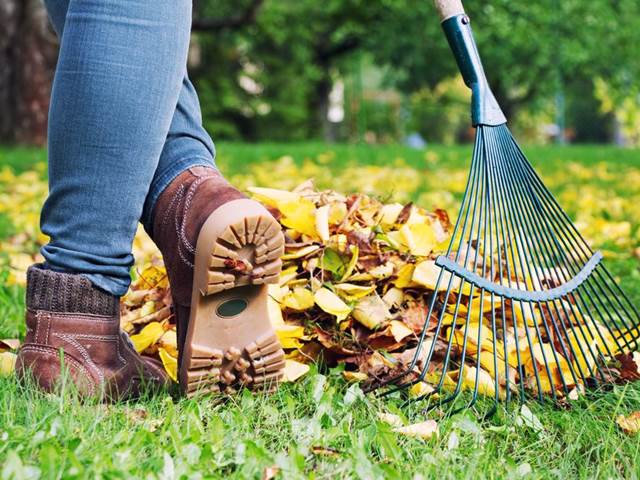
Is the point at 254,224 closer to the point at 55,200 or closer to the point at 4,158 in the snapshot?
the point at 55,200

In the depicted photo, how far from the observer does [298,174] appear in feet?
20.5

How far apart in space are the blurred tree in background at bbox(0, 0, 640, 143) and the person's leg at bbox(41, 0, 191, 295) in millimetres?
11767

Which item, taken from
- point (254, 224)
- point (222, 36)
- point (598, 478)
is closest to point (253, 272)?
point (254, 224)

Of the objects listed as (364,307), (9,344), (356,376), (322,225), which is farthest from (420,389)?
(9,344)

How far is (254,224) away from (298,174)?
4.89 meters

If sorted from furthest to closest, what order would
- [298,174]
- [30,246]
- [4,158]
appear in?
[4,158] < [298,174] < [30,246]

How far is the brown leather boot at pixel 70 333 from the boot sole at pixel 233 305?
5.9 inches

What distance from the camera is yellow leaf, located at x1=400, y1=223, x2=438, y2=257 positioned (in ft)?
6.44

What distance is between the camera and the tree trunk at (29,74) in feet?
31.2

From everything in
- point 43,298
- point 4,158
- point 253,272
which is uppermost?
point 253,272

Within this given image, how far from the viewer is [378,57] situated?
2081 cm

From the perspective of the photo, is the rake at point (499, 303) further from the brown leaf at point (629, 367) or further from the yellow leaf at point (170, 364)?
the yellow leaf at point (170, 364)

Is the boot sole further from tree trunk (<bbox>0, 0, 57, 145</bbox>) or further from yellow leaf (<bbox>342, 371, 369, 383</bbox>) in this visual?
tree trunk (<bbox>0, 0, 57, 145</bbox>)


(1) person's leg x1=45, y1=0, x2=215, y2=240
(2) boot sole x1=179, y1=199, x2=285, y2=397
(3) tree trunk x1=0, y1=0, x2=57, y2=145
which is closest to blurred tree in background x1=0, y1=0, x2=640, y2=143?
(3) tree trunk x1=0, y1=0, x2=57, y2=145
